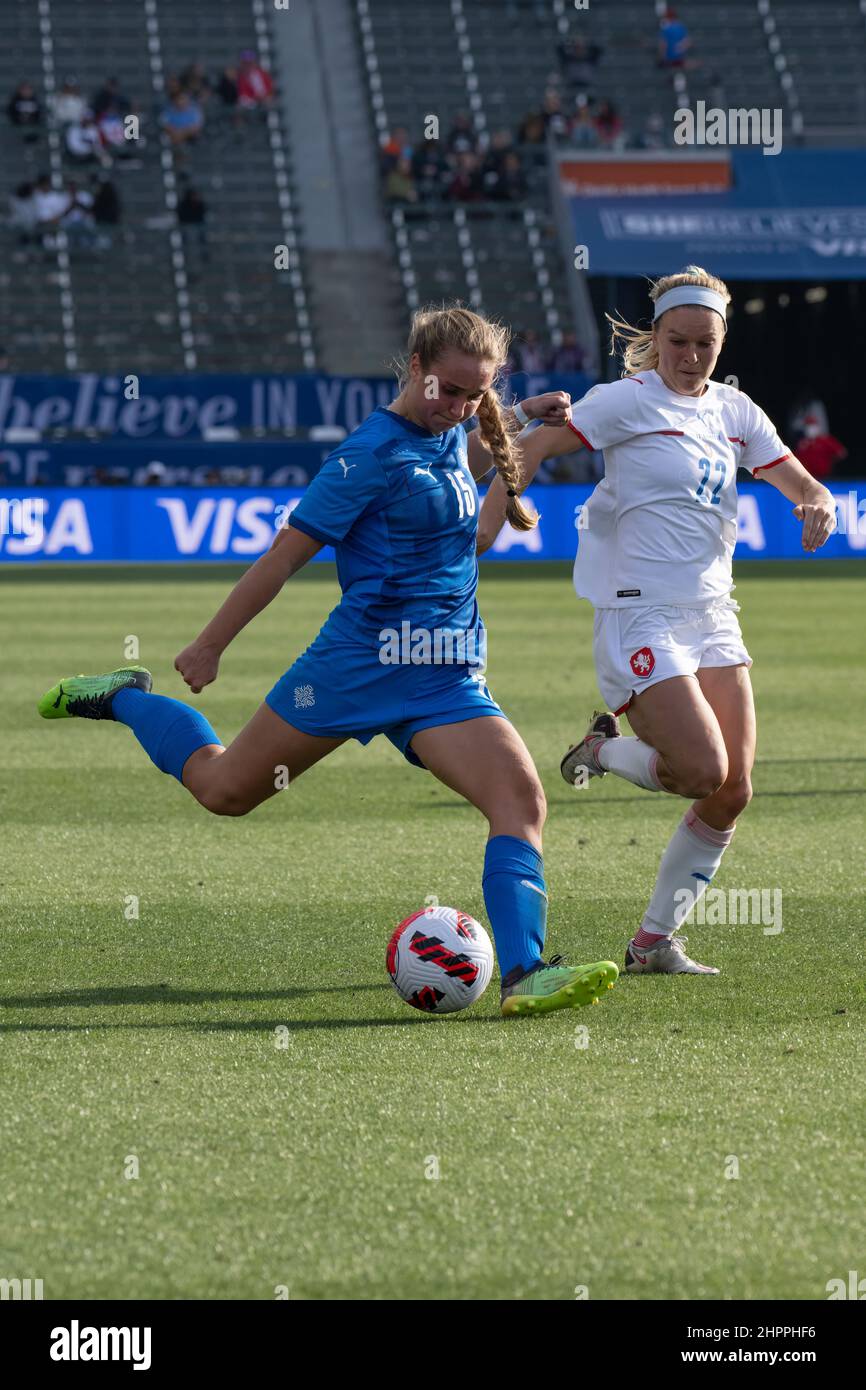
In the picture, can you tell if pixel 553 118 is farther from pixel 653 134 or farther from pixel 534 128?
pixel 653 134

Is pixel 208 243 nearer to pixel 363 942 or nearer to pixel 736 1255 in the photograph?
pixel 363 942

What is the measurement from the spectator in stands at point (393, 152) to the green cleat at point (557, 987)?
3363 centimetres

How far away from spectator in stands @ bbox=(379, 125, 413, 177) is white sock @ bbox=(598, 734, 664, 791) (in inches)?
1277

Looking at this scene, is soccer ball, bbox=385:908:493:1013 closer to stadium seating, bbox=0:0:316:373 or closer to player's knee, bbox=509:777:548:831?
player's knee, bbox=509:777:548:831

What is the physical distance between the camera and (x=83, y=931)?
675 centimetres

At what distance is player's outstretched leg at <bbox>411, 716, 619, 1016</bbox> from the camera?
5.49 m

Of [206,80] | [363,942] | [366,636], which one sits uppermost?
[206,80]

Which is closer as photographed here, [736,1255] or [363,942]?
[736,1255]

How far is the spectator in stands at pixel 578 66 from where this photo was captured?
39531mm

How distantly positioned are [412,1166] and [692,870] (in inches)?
91.0

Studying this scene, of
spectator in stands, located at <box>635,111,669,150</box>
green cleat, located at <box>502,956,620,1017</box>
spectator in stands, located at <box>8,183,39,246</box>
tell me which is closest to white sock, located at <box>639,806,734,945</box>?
green cleat, located at <box>502,956,620,1017</box>

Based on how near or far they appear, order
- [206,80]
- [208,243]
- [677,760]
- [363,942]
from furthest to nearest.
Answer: [206,80], [208,243], [363,942], [677,760]

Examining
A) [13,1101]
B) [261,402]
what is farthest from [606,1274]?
[261,402]

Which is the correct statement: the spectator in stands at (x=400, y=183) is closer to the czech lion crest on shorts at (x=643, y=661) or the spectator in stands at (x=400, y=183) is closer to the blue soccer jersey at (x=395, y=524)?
the czech lion crest on shorts at (x=643, y=661)
